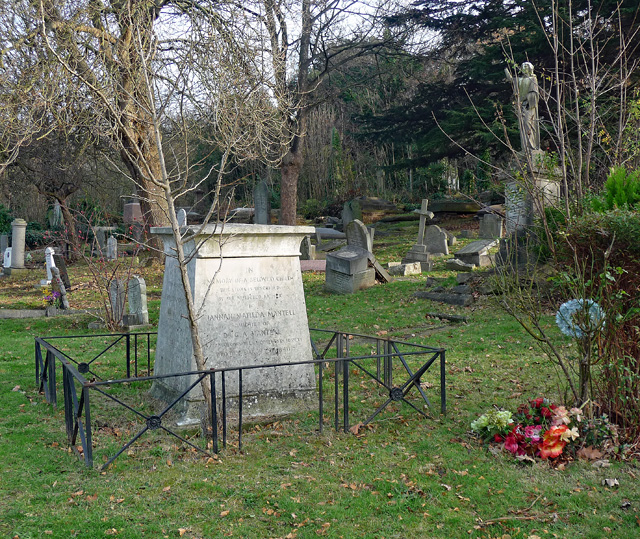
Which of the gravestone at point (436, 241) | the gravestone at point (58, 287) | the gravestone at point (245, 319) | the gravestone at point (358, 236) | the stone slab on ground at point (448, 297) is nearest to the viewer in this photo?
the gravestone at point (245, 319)

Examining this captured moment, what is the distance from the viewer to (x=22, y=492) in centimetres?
409

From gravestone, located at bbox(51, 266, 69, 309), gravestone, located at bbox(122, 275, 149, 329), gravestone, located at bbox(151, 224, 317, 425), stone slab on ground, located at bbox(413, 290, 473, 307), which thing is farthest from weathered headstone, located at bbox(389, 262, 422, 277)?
gravestone, located at bbox(151, 224, 317, 425)

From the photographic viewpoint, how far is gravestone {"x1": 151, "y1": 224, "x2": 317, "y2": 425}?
218 inches

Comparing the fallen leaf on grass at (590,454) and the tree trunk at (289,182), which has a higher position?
the tree trunk at (289,182)

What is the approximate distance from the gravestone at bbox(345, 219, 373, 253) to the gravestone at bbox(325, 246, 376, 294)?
1483 millimetres

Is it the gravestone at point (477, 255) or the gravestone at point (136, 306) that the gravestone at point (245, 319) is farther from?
the gravestone at point (477, 255)

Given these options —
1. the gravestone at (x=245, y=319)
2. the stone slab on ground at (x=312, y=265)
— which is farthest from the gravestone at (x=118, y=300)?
the stone slab on ground at (x=312, y=265)

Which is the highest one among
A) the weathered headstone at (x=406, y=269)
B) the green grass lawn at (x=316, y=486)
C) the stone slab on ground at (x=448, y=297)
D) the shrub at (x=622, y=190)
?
the shrub at (x=622, y=190)

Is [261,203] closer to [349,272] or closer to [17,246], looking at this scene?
[17,246]

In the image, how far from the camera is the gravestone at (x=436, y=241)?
61.9ft

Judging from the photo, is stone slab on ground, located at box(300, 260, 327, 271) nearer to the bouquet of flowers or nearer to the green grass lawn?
the green grass lawn

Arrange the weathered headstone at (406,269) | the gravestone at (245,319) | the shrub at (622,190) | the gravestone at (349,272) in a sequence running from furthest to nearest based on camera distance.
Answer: the weathered headstone at (406,269) → the gravestone at (349,272) → the gravestone at (245,319) → the shrub at (622,190)

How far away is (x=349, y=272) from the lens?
545 inches

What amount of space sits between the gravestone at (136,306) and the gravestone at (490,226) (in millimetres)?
13779
